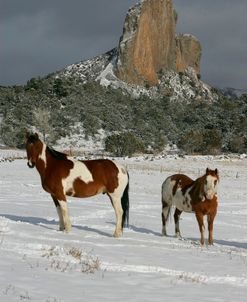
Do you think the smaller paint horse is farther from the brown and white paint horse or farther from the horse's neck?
the brown and white paint horse

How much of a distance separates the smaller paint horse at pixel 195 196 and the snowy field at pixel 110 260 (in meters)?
0.81

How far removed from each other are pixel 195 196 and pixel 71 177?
10.5 ft

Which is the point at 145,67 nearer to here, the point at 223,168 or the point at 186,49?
the point at 186,49

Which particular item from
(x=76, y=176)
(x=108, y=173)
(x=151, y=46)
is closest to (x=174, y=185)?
(x=108, y=173)

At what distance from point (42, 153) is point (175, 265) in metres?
4.78

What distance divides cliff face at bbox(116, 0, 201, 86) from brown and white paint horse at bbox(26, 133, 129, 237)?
481ft

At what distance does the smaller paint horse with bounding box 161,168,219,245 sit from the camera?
12.4m

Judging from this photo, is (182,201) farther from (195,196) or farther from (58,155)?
(58,155)

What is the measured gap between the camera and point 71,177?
12.0m

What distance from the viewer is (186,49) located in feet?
625

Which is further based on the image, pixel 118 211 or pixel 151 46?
pixel 151 46

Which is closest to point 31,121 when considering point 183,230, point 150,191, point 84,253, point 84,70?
point 150,191

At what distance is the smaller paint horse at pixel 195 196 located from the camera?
1241 centimetres

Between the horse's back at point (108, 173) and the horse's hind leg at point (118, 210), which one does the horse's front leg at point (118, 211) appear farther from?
the horse's back at point (108, 173)
